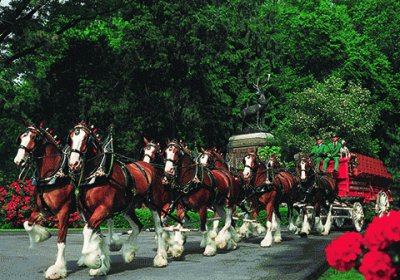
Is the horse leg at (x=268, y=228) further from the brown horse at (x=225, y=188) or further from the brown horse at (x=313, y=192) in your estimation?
the brown horse at (x=313, y=192)

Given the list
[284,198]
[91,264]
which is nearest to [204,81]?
[284,198]

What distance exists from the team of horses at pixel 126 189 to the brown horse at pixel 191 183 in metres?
0.02

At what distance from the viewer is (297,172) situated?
2078cm

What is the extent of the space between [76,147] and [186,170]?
3.93m

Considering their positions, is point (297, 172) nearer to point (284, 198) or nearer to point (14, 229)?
point (284, 198)

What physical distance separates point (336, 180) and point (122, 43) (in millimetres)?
20625

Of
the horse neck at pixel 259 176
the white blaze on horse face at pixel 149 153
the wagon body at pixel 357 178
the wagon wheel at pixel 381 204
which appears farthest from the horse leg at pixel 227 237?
the wagon wheel at pixel 381 204

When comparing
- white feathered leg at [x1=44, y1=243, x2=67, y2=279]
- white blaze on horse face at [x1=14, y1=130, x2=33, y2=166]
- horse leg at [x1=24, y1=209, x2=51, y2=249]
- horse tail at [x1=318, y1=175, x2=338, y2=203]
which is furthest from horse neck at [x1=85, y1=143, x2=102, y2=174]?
horse tail at [x1=318, y1=175, x2=338, y2=203]

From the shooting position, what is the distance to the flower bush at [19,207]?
2361 cm

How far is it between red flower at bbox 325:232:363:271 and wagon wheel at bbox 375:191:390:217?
18748mm

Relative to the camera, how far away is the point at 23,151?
10656 millimetres

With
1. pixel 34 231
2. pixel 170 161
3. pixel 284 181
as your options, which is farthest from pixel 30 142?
pixel 284 181

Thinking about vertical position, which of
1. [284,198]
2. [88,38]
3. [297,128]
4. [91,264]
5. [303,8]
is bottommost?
[91,264]

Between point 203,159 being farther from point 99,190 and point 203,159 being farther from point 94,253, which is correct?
point 94,253
